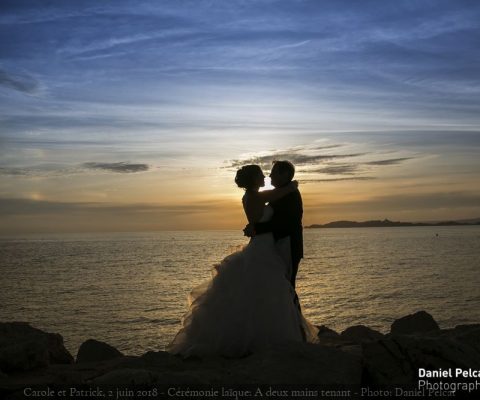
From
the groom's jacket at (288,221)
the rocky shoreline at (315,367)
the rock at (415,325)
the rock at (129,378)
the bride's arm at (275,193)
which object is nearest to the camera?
the rocky shoreline at (315,367)

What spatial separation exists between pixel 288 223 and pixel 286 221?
0.05 metres

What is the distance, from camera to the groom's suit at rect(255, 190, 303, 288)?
7.62 meters

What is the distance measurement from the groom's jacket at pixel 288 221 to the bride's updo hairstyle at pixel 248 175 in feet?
1.66

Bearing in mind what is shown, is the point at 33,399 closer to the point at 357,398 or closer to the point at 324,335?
the point at 357,398

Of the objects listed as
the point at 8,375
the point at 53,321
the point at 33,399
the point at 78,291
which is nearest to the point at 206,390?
the point at 33,399

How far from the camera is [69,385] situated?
19.1 ft

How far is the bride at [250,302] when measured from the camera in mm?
7473

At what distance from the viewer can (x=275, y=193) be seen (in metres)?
7.41

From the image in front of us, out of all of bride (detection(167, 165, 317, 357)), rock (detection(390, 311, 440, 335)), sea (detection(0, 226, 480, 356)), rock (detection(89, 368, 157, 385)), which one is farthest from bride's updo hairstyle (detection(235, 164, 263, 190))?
rock (detection(390, 311, 440, 335))

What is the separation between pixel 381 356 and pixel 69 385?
12.5 feet

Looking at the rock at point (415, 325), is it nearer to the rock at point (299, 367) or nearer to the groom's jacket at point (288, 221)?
the groom's jacket at point (288, 221)

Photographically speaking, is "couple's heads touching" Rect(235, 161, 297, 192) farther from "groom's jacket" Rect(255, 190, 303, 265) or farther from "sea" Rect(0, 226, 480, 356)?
"sea" Rect(0, 226, 480, 356)

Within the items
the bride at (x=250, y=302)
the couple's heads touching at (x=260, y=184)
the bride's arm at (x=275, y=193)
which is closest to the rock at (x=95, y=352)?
the bride at (x=250, y=302)

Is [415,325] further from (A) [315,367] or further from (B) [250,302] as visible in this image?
(A) [315,367]
